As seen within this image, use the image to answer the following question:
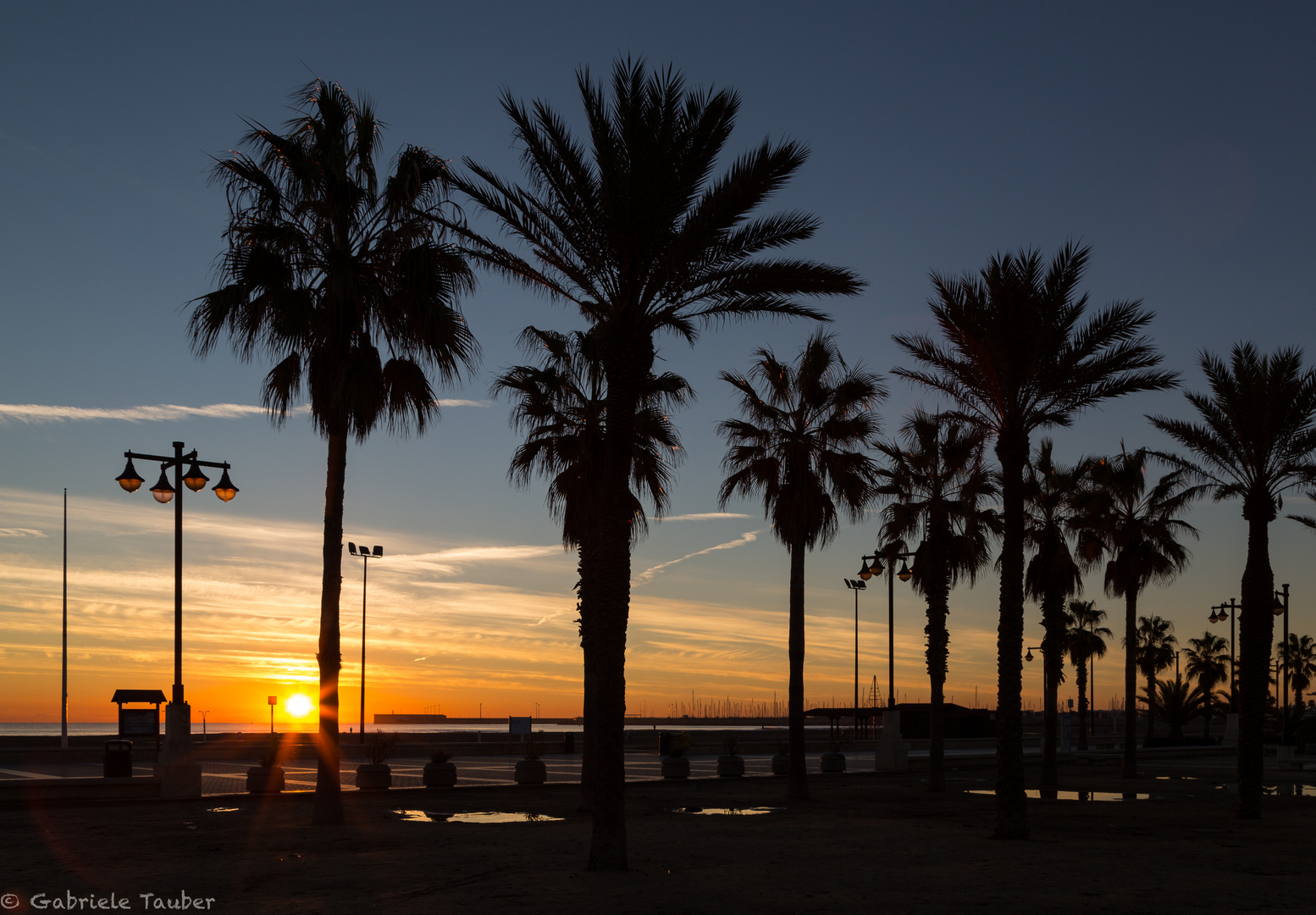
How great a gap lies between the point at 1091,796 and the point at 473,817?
17.8 m

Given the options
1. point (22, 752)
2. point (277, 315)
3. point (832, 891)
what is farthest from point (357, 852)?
point (22, 752)

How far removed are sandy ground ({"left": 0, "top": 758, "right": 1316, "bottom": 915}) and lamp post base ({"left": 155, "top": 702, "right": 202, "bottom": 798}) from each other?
531 mm

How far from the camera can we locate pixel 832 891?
44.7ft

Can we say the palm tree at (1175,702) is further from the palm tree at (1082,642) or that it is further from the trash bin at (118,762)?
the trash bin at (118,762)

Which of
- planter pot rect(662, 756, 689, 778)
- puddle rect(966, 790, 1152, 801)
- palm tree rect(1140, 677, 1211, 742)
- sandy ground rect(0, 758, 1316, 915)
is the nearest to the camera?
sandy ground rect(0, 758, 1316, 915)

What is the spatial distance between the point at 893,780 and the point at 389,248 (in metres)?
25.5

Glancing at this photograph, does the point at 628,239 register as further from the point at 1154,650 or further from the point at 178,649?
the point at 1154,650

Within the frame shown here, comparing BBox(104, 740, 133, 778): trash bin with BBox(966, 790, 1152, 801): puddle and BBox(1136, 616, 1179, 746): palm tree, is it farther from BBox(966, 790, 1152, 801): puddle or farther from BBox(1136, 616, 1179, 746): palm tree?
BBox(1136, 616, 1179, 746): palm tree

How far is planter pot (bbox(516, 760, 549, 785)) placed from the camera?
101 feet

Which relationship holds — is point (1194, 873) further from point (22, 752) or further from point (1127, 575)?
point (22, 752)

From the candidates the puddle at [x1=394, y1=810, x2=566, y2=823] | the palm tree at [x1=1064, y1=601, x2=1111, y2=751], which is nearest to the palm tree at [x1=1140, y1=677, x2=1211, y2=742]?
the palm tree at [x1=1064, y1=601, x2=1111, y2=751]

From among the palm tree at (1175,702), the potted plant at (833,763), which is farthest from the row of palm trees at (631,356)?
the palm tree at (1175,702)

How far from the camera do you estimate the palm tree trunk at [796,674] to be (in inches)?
1085

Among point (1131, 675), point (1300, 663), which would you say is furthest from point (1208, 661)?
point (1131, 675)
